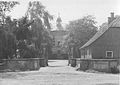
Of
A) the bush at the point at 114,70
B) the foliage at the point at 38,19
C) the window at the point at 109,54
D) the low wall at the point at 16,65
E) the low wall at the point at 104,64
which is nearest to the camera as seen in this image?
the bush at the point at 114,70

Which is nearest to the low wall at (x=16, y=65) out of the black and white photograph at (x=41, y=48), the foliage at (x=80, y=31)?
the black and white photograph at (x=41, y=48)

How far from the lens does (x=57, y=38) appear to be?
429ft

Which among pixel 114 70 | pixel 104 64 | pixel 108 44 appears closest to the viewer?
pixel 114 70

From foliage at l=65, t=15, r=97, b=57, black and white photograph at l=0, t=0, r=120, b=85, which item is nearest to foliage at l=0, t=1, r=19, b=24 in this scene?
black and white photograph at l=0, t=0, r=120, b=85

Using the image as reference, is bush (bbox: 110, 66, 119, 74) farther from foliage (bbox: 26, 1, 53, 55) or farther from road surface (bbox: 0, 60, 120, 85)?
foliage (bbox: 26, 1, 53, 55)

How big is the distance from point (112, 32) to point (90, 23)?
103 feet

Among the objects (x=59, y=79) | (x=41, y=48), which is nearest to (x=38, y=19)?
(x=41, y=48)

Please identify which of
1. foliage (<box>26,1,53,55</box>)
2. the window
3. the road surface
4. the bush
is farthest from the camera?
foliage (<box>26,1,53,55</box>)

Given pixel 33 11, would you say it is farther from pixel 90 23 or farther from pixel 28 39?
pixel 90 23

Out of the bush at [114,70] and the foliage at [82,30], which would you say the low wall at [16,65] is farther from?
the foliage at [82,30]

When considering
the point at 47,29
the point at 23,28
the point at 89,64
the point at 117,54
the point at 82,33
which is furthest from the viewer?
the point at 82,33

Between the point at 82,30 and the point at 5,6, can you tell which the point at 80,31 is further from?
the point at 5,6

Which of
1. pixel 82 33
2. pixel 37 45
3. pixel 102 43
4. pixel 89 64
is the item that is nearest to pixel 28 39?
pixel 37 45

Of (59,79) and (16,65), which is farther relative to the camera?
(16,65)
